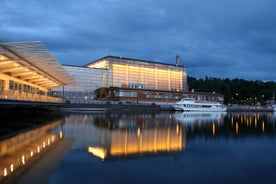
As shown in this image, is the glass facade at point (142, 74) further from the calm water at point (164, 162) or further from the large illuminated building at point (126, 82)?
the calm water at point (164, 162)

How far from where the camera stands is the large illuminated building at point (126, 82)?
8406 cm

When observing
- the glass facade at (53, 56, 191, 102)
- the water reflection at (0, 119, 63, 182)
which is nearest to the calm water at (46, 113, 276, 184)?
the water reflection at (0, 119, 63, 182)

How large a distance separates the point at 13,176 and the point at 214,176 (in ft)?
22.2

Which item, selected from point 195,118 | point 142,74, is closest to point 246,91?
point 142,74

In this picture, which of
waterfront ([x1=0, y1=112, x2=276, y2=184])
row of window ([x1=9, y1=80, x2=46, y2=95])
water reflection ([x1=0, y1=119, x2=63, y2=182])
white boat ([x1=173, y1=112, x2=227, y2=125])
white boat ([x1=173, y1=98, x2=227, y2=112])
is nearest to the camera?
waterfront ([x1=0, y1=112, x2=276, y2=184])

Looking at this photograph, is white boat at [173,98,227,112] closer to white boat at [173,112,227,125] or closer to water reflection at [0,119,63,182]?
white boat at [173,112,227,125]

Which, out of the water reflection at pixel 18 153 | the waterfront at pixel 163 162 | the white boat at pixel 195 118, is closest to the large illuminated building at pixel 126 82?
the white boat at pixel 195 118

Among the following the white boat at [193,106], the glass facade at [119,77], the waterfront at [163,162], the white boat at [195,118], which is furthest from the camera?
the glass facade at [119,77]

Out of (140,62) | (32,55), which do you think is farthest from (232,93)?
(32,55)

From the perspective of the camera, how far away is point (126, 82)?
311 feet

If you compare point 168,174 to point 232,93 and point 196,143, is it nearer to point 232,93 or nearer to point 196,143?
point 196,143

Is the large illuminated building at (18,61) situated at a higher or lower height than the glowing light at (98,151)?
higher

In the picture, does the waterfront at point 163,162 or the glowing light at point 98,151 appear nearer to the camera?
the waterfront at point 163,162

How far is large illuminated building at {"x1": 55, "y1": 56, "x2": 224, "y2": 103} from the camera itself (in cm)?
8406
